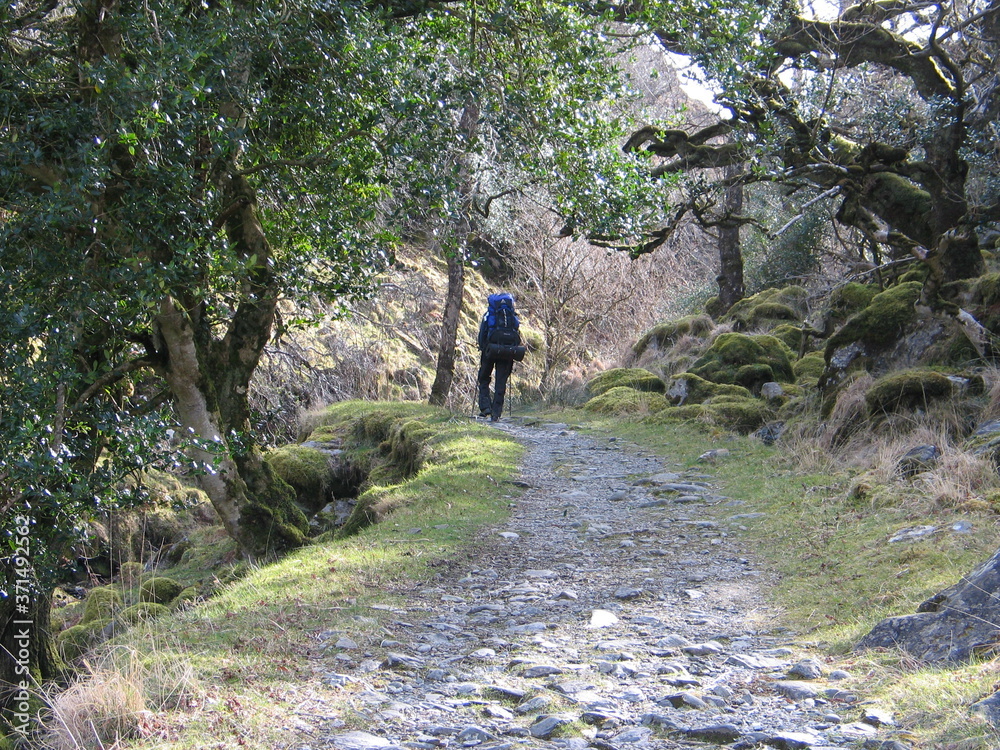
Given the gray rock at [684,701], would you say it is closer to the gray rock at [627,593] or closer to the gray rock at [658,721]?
the gray rock at [658,721]

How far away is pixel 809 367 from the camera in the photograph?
51.9ft

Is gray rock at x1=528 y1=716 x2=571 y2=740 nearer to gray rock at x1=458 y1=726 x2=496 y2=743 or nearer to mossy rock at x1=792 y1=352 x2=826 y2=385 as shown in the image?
gray rock at x1=458 y1=726 x2=496 y2=743

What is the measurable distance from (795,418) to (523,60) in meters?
6.86

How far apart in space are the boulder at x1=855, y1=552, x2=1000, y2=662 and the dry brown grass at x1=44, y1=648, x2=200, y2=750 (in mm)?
3576

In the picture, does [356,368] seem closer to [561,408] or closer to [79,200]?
[561,408]

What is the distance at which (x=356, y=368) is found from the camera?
22.0 metres

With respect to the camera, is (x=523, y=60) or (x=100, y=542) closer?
(x=523, y=60)

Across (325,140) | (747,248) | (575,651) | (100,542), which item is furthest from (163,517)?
(747,248)

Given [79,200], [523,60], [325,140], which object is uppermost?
[523,60]

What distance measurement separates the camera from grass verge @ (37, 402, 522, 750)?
3.85m

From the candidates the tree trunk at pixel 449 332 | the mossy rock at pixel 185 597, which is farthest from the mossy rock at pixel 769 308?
the mossy rock at pixel 185 597

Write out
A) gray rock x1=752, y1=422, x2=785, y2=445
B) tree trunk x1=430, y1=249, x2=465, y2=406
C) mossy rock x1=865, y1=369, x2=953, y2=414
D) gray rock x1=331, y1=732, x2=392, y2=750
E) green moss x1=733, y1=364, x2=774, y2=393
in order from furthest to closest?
tree trunk x1=430, y1=249, x2=465, y2=406 → green moss x1=733, y1=364, x2=774, y2=393 → gray rock x1=752, y1=422, x2=785, y2=445 → mossy rock x1=865, y1=369, x2=953, y2=414 → gray rock x1=331, y1=732, x2=392, y2=750

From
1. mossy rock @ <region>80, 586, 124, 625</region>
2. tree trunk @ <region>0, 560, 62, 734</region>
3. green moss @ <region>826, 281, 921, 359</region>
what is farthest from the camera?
green moss @ <region>826, 281, 921, 359</region>

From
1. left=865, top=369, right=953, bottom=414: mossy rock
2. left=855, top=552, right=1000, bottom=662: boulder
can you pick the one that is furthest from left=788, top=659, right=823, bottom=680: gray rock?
left=865, top=369, right=953, bottom=414: mossy rock
